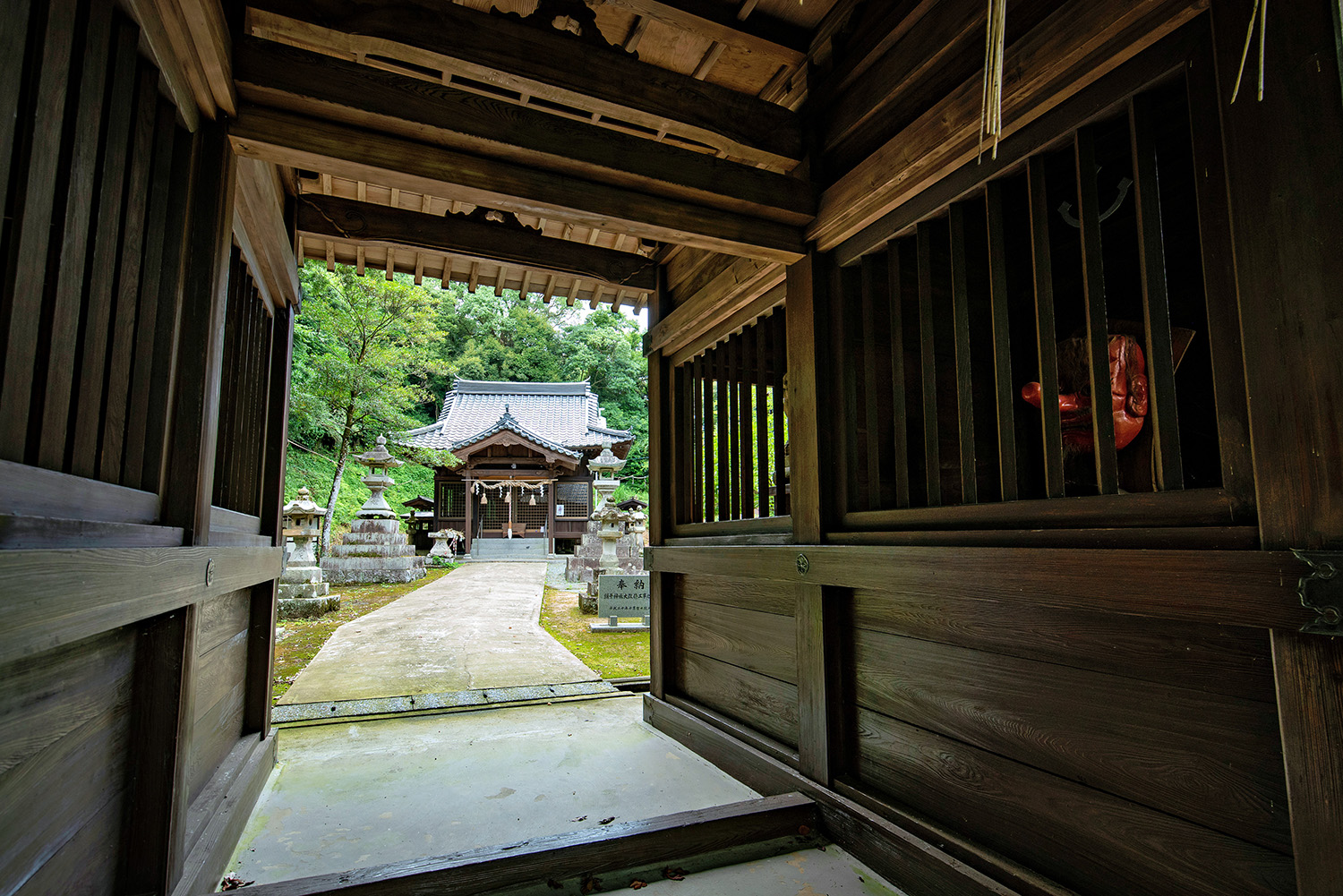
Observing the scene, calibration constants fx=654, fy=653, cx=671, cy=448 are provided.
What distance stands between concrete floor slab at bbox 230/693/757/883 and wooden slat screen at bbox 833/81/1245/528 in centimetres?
169

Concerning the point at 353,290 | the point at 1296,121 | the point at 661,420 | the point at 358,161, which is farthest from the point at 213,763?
the point at 353,290

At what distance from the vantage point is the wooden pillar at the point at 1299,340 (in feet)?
3.95

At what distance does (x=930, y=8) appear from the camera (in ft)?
7.59

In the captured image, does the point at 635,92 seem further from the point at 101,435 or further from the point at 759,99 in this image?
the point at 101,435

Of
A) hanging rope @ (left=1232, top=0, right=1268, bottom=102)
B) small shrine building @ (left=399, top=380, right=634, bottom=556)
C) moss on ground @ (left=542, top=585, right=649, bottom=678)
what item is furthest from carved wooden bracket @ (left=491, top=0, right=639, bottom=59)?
small shrine building @ (left=399, top=380, right=634, bottom=556)

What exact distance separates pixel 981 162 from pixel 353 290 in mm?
13857

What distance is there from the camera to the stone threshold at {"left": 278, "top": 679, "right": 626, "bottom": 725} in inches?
165

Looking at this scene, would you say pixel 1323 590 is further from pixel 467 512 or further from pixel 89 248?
pixel 467 512

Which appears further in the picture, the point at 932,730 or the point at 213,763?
the point at 213,763

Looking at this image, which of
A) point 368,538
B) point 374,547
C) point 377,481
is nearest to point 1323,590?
point 374,547

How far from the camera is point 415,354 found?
1464cm

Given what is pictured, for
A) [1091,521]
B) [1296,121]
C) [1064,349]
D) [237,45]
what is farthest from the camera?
[1064,349]

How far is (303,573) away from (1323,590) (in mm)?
11296

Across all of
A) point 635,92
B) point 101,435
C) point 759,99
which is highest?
point 759,99
